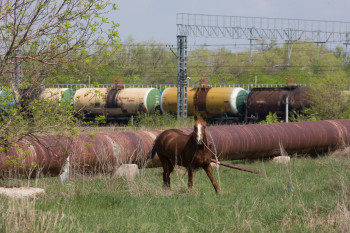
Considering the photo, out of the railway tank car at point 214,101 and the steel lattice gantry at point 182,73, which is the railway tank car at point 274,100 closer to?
the railway tank car at point 214,101

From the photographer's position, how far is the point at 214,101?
35.5m

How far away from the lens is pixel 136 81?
74.7 m

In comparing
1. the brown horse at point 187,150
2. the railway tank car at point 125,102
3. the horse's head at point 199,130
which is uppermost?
the horse's head at point 199,130

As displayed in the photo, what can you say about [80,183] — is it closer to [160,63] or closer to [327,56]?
[160,63]

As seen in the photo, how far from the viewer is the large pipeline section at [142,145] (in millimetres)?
11301

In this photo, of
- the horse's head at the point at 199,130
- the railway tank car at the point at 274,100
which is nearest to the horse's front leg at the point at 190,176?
the horse's head at the point at 199,130

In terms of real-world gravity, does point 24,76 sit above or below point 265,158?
above

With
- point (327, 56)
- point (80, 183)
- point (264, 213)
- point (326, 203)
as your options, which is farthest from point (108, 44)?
point (327, 56)

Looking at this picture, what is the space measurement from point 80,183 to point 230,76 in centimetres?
7880

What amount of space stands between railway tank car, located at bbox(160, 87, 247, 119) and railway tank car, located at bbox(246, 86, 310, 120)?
94 cm

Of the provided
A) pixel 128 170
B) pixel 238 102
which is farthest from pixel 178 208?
pixel 238 102

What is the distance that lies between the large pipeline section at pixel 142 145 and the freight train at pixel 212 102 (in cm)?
A: 1340

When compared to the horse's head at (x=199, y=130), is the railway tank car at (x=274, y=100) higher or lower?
lower

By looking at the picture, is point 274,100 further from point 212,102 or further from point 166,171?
point 166,171
